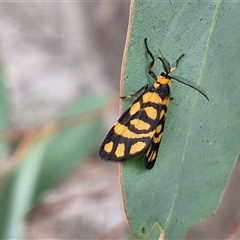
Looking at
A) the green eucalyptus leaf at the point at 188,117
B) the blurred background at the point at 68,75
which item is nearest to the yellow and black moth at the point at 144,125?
the green eucalyptus leaf at the point at 188,117

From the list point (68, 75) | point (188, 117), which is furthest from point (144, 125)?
point (68, 75)

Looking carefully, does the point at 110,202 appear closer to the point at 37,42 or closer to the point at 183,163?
the point at 37,42

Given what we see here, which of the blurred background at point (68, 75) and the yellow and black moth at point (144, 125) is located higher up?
the blurred background at point (68, 75)

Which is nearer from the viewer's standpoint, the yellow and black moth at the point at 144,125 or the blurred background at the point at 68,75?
the yellow and black moth at the point at 144,125

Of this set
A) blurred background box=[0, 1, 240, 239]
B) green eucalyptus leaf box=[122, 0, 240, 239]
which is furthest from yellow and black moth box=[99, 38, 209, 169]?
blurred background box=[0, 1, 240, 239]

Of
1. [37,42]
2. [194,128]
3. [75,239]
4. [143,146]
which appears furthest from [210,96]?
[37,42]

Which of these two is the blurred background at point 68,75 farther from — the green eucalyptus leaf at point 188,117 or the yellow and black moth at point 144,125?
the green eucalyptus leaf at point 188,117
